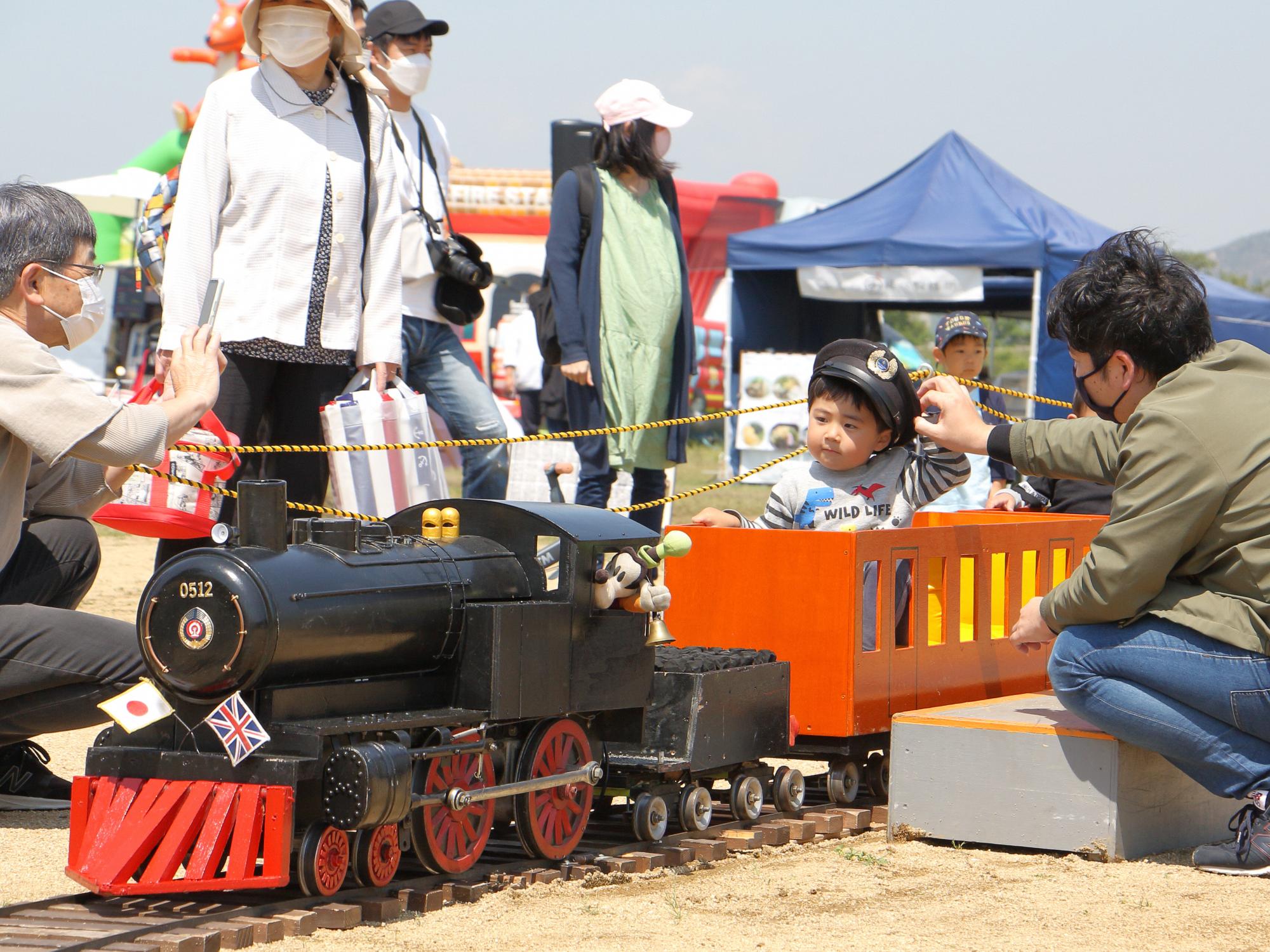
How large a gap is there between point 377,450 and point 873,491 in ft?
5.70

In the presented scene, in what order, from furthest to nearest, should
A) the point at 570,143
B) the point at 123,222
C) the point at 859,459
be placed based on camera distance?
1. the point at 123,222
2. the point at 570,143
3. the point at 859,459

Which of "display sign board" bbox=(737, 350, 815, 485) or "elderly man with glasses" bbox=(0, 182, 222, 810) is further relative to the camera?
"display sign board" bbox=(737, 350, 815, 485)

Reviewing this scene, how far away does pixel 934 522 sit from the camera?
20.4 feet

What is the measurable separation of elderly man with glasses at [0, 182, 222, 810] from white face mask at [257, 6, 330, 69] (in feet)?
4.66

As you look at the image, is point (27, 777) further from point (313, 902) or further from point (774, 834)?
point (774, 834)

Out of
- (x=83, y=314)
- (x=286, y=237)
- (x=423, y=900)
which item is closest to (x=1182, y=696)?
(x=423, y=900)

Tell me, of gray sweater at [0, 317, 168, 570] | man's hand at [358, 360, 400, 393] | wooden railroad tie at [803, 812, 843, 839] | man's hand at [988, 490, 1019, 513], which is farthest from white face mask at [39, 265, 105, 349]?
man's hand at [988, 490, 1019, 513]

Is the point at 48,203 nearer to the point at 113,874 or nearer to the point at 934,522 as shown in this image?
the point at 113,874

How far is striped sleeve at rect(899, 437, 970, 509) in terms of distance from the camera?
5.12m

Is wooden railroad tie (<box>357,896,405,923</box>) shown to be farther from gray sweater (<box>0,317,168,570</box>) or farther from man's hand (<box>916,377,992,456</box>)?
man's hand (<box>916,377,992,456</box>)

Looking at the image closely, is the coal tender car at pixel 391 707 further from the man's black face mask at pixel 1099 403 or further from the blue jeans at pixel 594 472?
the blue jeans at pixel 594 472

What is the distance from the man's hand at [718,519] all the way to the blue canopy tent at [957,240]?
390 inches

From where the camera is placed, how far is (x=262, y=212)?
5574 mm

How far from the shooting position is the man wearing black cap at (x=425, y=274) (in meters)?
6.64
